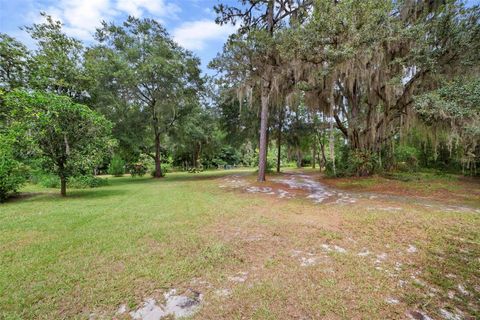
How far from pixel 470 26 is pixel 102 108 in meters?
15.0

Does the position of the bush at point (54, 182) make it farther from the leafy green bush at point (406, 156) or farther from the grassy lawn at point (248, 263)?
the leafy green bush at point (406, 156)

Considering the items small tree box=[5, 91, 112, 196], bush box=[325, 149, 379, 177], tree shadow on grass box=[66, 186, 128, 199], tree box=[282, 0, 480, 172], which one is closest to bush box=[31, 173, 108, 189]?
tree shadow on grass box=[66, 186, 128, 199]

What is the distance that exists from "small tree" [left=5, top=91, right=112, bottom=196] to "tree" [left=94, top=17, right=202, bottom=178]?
4816 mm

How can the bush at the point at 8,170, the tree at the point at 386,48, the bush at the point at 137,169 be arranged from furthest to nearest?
the bush at the point at 137,169
the tree at the point at 386,48
the bush at the point at 8,170

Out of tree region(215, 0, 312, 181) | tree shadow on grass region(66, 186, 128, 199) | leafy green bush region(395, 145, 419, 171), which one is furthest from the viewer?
leafy green bush region(395, 145, 419, 171)

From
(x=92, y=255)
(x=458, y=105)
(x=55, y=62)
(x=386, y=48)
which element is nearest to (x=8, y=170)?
(x=92, y=255)

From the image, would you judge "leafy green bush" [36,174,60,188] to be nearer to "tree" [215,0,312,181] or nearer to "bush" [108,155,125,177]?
"bush" [108,155,125,177]

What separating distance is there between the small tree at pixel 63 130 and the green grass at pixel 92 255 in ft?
6.40

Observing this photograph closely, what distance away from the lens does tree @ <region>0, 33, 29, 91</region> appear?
30.3 ft

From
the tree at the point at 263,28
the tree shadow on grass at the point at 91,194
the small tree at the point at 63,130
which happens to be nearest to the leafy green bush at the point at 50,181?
the tree shadow on grass at the point at 91,194

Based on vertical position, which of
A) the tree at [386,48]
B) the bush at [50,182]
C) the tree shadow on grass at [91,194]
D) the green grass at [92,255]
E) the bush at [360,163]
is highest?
the tree at [386,48]

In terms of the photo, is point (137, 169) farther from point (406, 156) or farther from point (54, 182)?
point (406, 156)

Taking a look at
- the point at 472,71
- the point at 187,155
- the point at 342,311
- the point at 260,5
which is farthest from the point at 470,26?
the point at 187,155

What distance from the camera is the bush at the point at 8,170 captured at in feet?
18.7
